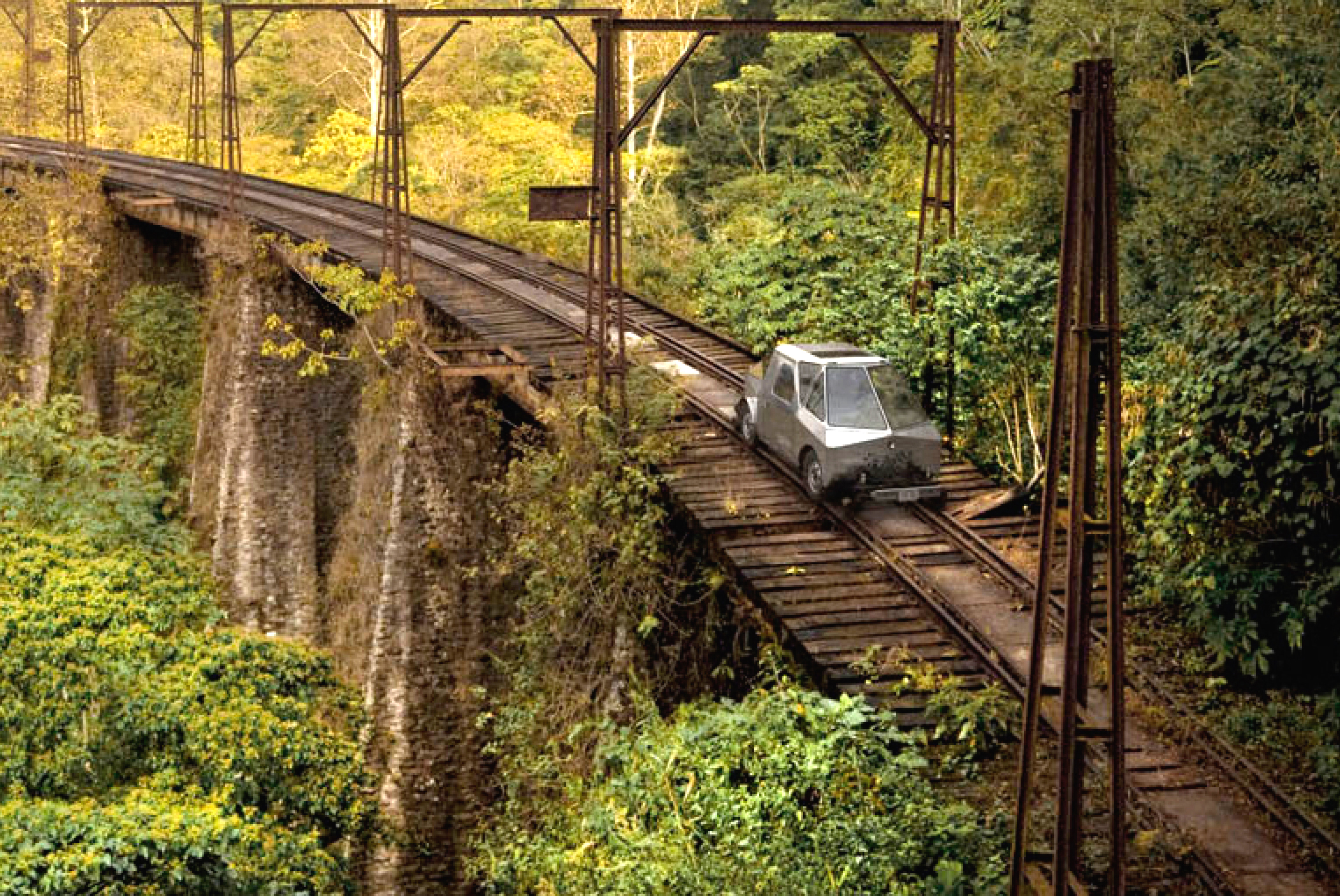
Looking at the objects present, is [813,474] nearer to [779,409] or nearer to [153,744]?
[779,409]

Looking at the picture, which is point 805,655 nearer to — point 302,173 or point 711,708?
point 711,708

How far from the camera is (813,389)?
14.0 metres

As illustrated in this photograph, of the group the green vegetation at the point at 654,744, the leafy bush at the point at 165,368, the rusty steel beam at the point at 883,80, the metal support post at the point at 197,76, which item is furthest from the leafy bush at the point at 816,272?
the leafy bush at the point at 165,368

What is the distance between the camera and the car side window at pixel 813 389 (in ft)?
45.4

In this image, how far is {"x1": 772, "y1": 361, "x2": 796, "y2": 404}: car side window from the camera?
14.3 m

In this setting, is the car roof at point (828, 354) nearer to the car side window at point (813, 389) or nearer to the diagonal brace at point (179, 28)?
the car side window at point (813, 389)

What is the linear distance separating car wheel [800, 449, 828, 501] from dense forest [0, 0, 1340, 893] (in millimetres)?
1418

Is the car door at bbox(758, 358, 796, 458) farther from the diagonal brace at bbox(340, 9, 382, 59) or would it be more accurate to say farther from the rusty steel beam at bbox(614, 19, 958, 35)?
the diagonal brace at bbox(340, 9, 382, 59)

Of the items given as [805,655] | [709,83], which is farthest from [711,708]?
[709,83]

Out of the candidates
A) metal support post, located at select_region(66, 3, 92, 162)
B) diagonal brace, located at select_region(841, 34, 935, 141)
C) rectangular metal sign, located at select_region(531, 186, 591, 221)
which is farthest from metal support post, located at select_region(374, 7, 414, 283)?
metal support post, located at select_region(66, 3, 92, 162)

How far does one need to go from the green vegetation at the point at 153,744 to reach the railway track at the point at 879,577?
421cm

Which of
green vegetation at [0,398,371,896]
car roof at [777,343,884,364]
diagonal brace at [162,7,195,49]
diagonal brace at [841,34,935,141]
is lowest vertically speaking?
green vegetation at [0,398,371,896]

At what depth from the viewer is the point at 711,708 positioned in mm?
11109

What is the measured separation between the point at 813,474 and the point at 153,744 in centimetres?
618
